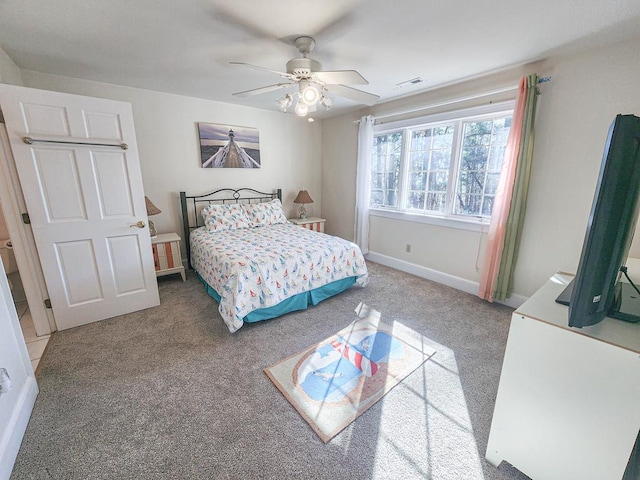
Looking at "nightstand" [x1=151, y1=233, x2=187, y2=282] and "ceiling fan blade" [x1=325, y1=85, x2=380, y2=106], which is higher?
"ceiling fan blade" [x1=325, y1=85, x2=380, y2=106]

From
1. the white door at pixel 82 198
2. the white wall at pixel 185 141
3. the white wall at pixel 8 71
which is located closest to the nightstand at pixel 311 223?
the white wall at pixel 185 141

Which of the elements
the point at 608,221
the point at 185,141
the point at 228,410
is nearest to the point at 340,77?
the point at 608,221

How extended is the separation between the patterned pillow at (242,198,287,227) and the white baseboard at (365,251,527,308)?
1637 millimetres

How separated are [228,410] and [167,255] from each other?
2391 mm

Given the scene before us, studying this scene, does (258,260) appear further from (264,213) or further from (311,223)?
(311,223)

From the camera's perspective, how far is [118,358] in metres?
2.04

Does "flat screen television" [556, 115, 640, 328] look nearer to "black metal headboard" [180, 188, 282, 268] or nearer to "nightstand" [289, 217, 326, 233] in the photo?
"nightstand" [289, 217, 326, 233]

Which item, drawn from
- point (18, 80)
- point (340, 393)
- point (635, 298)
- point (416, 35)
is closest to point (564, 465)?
point (635, 298)

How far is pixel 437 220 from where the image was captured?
3443 mm

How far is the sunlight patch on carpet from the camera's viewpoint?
1601 mm

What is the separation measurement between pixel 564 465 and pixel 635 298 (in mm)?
864

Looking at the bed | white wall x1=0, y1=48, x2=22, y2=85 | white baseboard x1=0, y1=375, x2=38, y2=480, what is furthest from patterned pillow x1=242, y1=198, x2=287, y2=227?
white baseboard x1=0, y1=375, x2=38, y2=480

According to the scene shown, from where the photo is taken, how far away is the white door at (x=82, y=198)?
2.08 metres

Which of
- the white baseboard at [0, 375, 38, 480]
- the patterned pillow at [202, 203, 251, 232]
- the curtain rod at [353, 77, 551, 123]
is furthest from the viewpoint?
the patterned pillow at [202, 203, 251, 232]
